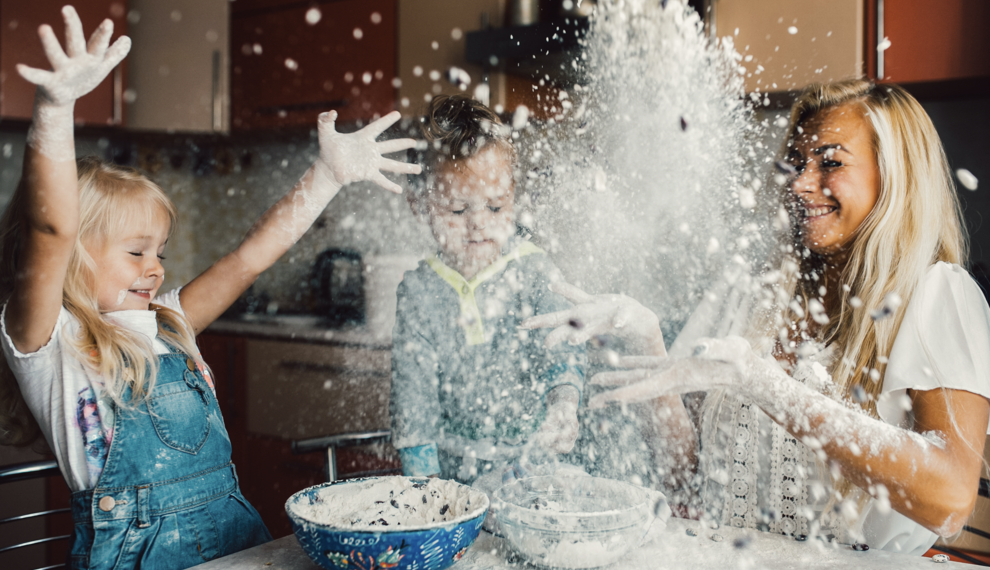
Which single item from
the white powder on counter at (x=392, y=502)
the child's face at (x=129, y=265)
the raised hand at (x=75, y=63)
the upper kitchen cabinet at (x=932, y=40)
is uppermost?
the upper kitchen cabinet at (x=932, y=40)

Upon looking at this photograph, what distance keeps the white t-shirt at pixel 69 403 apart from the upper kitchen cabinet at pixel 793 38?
1449mm

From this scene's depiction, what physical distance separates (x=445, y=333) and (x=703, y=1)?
3.27 ft

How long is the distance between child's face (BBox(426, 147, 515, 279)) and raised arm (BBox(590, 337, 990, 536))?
1.49 feet

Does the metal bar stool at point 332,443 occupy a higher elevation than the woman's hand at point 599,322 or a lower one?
lower

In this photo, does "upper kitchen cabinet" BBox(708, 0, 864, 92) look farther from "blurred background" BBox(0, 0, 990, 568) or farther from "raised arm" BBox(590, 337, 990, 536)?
"raised arm" BBox(590, 337, 990, 536)

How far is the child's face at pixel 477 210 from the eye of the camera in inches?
48.9

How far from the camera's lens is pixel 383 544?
0.66 m

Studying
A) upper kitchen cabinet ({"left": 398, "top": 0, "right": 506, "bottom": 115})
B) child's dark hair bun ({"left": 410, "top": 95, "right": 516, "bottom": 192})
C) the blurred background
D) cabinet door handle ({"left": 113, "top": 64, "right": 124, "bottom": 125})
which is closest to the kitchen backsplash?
the blurred background

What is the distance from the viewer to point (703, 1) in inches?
63.2

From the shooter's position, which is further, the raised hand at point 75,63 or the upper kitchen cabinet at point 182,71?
the upper kitchen cabinet at point 182,71

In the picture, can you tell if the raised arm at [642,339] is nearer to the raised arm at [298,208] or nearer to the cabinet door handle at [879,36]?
the raised arm at [298,208]

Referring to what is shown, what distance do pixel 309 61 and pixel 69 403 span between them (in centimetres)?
179

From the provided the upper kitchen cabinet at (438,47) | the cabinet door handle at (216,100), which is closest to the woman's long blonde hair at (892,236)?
the upper kitchen cabinet at (438,47)

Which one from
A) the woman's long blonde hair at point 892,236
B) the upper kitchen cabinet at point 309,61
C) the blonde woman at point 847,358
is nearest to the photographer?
the blonde woman at point 847,358
